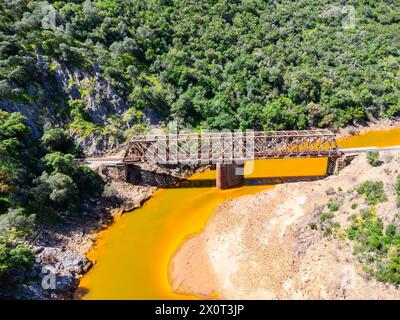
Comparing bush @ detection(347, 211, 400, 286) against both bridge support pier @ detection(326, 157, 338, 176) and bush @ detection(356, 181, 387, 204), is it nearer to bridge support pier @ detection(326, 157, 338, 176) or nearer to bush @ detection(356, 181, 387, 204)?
bush @ detection(356, 181, 387, 204)

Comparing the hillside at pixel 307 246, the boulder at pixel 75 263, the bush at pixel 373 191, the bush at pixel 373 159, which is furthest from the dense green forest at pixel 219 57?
the bush at pixel 373 191

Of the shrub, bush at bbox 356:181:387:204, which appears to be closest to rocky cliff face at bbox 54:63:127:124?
the shrub

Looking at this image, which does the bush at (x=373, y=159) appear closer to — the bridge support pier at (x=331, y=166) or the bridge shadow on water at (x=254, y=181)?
the bridge support pier at (x=331, y=166)

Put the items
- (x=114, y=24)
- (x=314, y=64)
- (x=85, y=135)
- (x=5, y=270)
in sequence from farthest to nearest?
(x=314, y=64) < (x=114, y=24) < (x=85, y=135) < (x=5, y=270)

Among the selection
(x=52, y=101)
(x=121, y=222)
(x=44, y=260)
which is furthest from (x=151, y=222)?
(x=52, y=101)

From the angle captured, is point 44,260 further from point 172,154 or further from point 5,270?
point 172,154

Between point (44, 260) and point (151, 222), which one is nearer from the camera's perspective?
point (44, 260)
